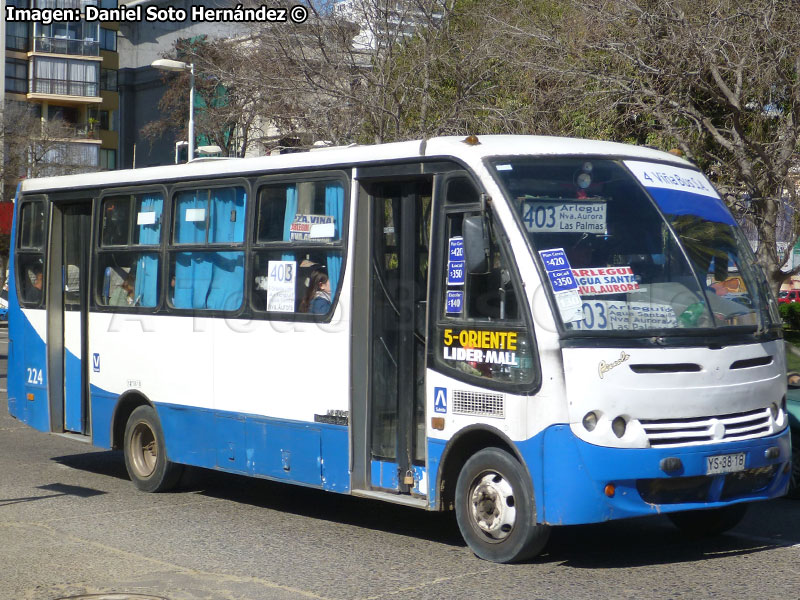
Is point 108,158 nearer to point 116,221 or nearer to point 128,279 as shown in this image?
point 116,221

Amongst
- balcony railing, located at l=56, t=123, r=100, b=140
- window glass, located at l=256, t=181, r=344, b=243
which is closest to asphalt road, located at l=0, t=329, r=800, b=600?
window glass, located at l=256, t=181, r=344, b=243

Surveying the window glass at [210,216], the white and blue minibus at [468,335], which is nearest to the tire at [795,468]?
the white and blue minibus at [468,335]

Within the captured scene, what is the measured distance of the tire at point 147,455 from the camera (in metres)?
10.7

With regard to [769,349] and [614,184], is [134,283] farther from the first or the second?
[769,349]

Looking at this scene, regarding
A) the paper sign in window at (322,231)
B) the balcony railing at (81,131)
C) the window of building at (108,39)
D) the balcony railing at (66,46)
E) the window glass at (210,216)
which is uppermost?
the window of building at (108,39)

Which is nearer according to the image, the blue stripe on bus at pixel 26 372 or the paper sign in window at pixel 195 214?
the paper sign in window at pixel 195 214

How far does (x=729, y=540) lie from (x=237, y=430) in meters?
3.95

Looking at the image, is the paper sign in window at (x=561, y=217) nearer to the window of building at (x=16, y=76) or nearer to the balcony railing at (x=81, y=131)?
the balcony railing at (x=81, y=131)

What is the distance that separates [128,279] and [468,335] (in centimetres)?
454

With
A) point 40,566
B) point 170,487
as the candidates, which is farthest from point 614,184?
point 170,487

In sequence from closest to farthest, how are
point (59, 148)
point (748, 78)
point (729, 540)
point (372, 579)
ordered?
point (372, 579)
point (729, 540)
point (748, 78)
point (59, 148)

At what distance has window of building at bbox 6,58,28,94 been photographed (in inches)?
2490

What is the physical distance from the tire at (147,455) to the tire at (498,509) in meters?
3.84

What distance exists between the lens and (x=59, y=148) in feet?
186
